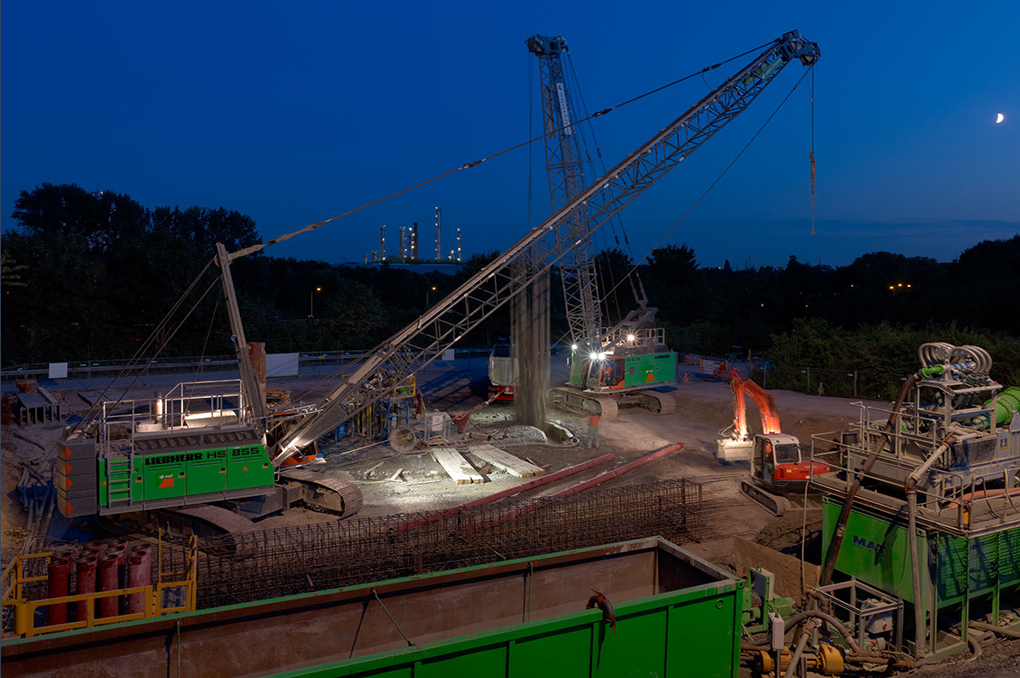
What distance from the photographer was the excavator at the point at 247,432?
1273 centimetres

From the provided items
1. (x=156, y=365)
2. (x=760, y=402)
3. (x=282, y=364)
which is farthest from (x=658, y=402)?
(x=156, y=365)

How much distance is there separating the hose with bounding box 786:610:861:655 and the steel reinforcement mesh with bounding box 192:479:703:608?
4233 millimetres

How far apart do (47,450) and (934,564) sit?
22761 mm

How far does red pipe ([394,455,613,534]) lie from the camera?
1341 cm

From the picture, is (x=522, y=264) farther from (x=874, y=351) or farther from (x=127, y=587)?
(x=874, y=351)

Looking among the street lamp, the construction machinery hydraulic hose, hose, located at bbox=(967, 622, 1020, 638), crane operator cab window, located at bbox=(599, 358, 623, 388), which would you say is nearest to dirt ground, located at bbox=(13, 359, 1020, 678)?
hose, located at bbox=(967, 622, 1020, 638)

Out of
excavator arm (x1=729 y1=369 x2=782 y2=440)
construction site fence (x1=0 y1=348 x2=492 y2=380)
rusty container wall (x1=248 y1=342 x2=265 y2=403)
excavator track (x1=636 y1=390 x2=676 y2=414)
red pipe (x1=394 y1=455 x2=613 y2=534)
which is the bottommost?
red pipe (x1=394 y1=455 x2=613 y2=534)

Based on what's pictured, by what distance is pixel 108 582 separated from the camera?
9.15 meters

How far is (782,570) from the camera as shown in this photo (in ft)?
38.1

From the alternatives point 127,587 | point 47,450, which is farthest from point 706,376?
point 127,587

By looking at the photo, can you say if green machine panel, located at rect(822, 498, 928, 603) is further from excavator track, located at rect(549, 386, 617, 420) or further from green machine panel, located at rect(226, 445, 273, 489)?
excavator track, located at rect(549, 386, 617, 420)

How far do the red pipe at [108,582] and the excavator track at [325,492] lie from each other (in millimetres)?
6270

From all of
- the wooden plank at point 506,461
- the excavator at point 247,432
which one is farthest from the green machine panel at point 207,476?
the wooden plank at point 506,461

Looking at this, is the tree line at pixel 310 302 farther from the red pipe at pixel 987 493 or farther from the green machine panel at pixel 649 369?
the red pipe at pixel 987 493
